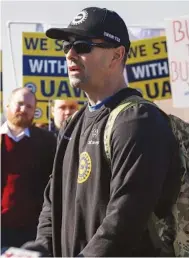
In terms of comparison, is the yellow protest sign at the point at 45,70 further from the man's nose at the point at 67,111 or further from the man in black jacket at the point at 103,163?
the man in black jacket at the point at 103,163

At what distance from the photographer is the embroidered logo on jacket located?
2102mm

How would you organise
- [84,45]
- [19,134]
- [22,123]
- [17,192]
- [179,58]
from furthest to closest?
[179,58] → [22,123] → [19,134] → [17,192] → [84,45]

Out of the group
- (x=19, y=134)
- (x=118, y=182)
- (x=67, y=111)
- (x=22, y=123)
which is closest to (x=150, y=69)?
(x=67, y=111)

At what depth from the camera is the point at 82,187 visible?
2.11m

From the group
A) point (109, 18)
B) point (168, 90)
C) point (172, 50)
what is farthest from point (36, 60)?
point (109, 18)

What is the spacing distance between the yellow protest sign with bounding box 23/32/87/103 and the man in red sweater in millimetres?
2504

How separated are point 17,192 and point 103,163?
2812 millimetres

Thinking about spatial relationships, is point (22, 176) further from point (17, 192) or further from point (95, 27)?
point (95, 27)

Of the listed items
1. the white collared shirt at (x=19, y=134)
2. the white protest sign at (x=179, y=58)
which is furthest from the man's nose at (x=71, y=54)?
the white protest sign at (x=179, y=58)

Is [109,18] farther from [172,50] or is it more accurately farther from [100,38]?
[172,50]

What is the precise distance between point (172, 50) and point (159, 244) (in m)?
4.20

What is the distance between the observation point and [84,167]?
2.12 meters

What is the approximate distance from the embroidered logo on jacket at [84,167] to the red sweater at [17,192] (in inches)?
105

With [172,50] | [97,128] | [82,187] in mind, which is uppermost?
[172,50]
